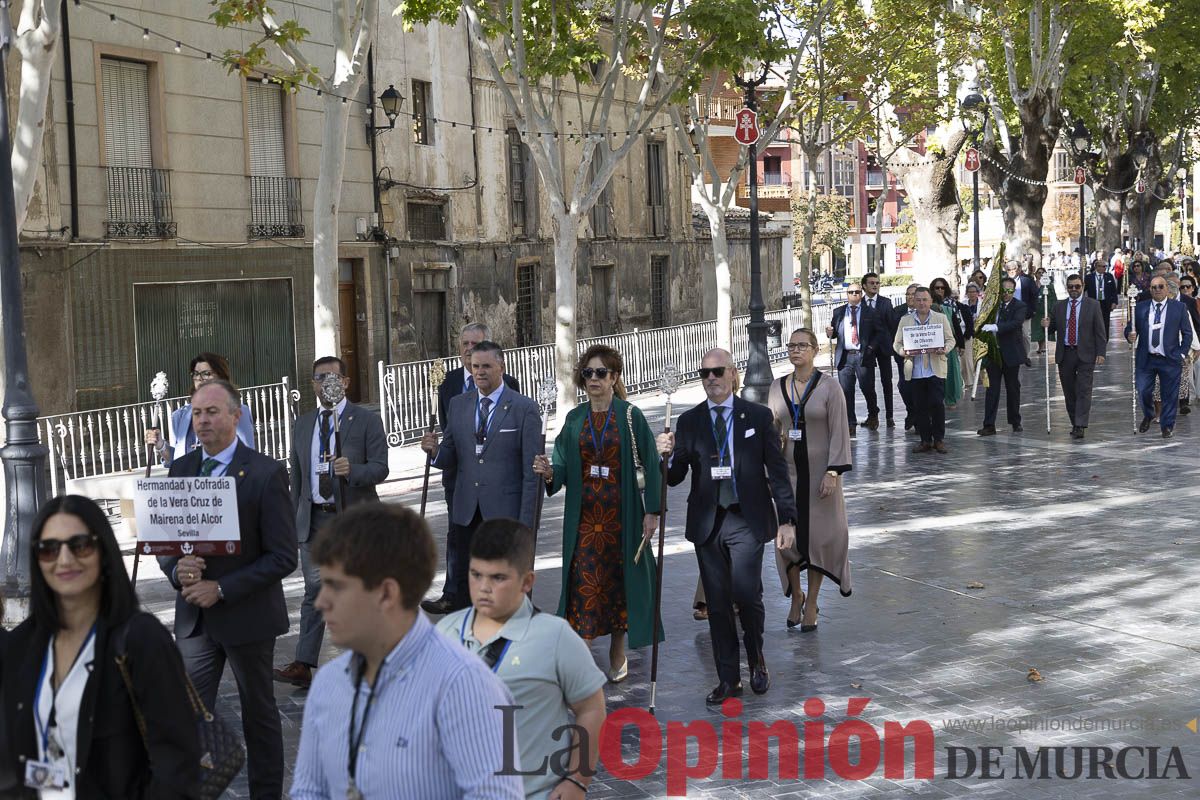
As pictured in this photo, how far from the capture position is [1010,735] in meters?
6.95

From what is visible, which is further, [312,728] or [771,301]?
[771,301]

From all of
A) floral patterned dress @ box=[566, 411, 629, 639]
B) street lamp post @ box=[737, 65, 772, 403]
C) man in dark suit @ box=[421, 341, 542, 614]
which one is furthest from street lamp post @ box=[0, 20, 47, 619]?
street lamp post @ box=[737, 65, 772, 403]

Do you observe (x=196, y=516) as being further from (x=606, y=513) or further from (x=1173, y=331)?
(x=1173, y=331)

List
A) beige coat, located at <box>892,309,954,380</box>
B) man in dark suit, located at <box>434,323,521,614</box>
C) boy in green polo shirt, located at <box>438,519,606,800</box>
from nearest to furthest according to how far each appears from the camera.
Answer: boy in green polo shirt, located at <box>438,519,606,800</box>
man in dark suit, located at <box>434,323,521,614</box>
beige coat, located at <box>892,309,954,380</box>

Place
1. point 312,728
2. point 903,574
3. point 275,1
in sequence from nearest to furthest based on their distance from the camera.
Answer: point 312,728
point 903,574
point 275,1

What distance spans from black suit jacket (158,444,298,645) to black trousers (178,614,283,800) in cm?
5

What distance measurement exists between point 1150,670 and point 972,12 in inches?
1052

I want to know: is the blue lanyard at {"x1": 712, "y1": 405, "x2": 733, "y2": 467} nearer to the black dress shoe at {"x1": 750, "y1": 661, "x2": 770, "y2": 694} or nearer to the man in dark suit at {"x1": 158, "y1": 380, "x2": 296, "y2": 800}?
the black dress shoe at {"x1": 750, "y1": 661, "x2": 770, "y2": 694}

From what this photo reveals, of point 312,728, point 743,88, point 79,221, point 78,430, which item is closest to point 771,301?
point 743,88

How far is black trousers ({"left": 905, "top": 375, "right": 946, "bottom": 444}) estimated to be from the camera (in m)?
16.6

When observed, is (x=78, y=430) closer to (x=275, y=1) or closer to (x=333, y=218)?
(x=333, y=218)

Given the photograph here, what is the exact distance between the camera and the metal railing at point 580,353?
19.5 meters

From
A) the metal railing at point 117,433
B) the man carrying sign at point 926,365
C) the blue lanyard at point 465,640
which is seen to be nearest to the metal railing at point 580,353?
the metal railing at point 117,433

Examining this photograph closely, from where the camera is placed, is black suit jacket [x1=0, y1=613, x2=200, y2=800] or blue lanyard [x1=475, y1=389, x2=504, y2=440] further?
blue lanyard [x1=475, y1=389, x2=504, y2=440]
